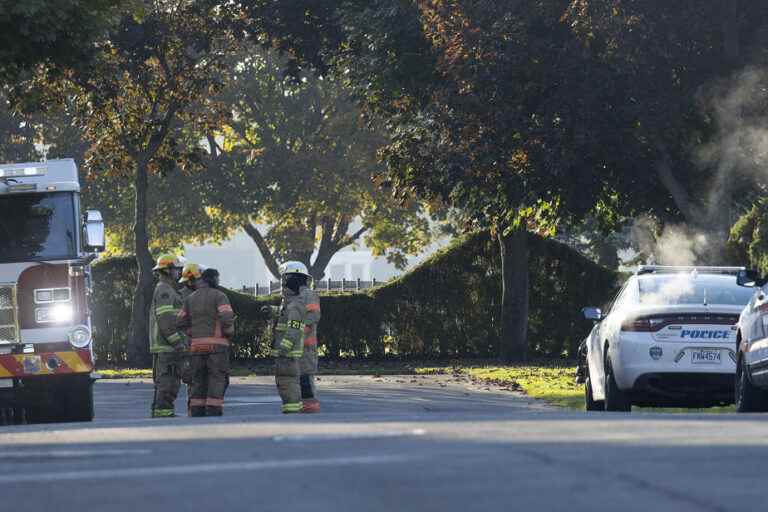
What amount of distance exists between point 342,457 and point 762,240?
23.3 m

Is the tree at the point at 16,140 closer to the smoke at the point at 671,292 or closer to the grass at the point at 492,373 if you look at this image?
the grass at the point at 492,373

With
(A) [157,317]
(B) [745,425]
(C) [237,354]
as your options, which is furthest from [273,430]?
(C) [237,354]

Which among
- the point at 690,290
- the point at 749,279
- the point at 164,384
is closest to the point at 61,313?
the point at 164,384

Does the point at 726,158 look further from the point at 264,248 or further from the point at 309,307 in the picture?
the point at 264,248

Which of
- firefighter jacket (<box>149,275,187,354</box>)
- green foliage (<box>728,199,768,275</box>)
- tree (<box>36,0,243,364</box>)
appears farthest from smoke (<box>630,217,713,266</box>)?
firefighter jacket (<box>149,275,187,354</box>)

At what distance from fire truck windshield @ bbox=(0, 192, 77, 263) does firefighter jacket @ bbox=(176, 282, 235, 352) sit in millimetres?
1685

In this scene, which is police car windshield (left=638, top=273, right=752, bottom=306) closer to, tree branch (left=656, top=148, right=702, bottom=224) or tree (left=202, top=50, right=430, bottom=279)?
tree branch (left=656, top=148, right=702, bottom=224)

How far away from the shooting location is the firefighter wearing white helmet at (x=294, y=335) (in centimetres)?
1803

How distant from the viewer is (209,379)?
59.3 ft

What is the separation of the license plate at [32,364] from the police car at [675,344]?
606 cm

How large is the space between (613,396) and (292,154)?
4807 centimetres

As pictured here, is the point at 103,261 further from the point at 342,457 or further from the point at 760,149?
the point at 342,457

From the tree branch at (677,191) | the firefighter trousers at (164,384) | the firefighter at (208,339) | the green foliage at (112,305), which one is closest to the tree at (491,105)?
the tree branch at (677,191)

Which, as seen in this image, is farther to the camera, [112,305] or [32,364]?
[112,305]
